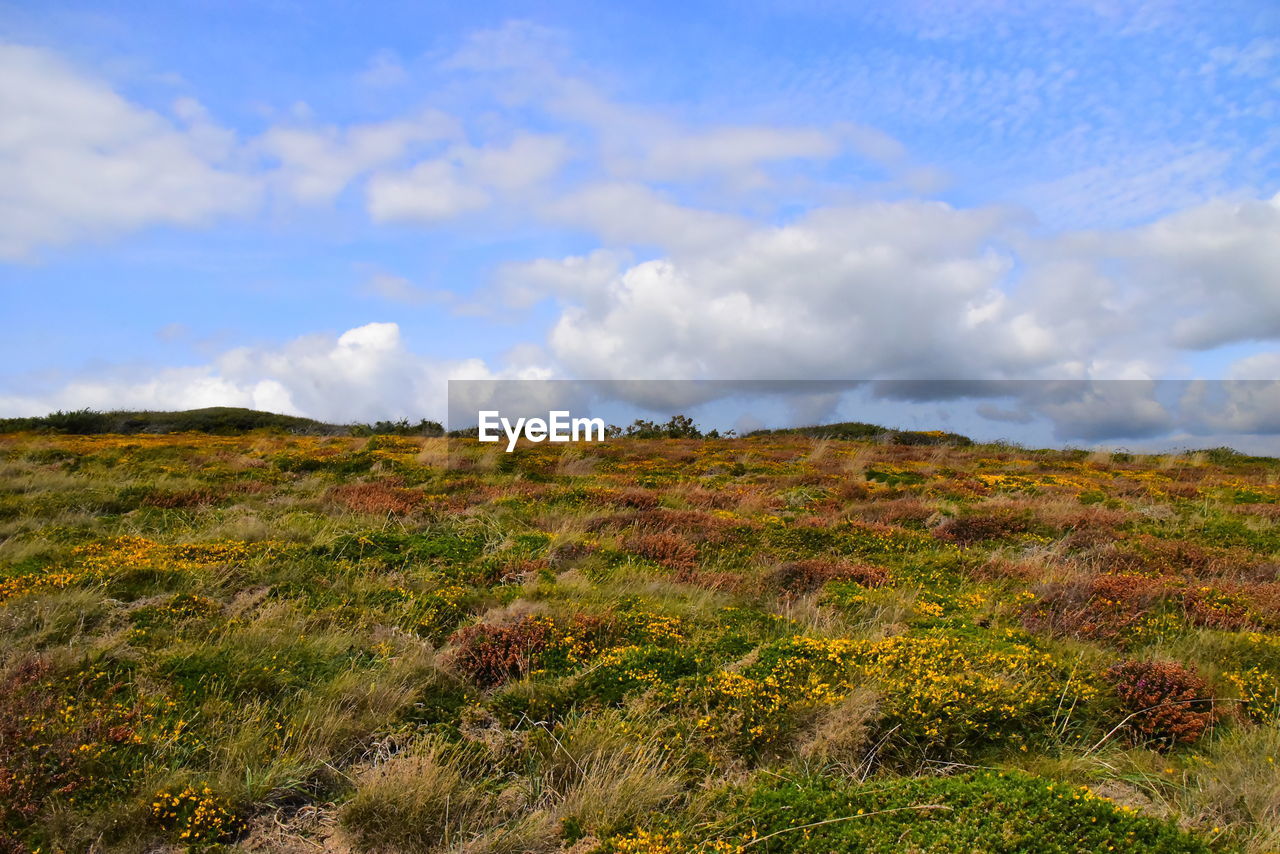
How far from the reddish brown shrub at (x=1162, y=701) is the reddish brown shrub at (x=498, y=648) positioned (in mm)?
4516

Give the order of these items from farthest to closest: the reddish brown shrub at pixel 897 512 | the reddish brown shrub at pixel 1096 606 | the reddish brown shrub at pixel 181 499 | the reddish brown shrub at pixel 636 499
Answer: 1. the reddish brown shrub at pixel 636 499
2. the reddish brown shrub at pixel 897 512
3. the reddish brown shrub at pixel 181 499
4. the reddish brown shrub at pixel 1096 606

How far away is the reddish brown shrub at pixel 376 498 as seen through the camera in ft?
40.0

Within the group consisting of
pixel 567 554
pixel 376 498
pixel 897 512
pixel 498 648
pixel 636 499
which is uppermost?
pixel 376 498

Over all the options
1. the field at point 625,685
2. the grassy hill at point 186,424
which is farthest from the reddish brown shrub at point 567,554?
the grassy hill at point 186,424

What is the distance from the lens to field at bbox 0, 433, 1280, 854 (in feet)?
14.0

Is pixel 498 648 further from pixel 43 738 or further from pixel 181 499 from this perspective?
pixel 181 499

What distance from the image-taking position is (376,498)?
12.9 meters

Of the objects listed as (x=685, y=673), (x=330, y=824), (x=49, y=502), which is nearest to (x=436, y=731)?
(x=330, y=824)

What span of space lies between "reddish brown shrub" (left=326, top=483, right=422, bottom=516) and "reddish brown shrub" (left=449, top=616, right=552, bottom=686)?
596cm

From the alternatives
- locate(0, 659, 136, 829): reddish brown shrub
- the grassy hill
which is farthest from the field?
the grassy hill

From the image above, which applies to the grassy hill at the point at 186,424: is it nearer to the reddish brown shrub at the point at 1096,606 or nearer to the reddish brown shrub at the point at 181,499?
the reddish brown shrub at the point at 181,499

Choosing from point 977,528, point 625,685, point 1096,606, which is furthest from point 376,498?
point 1096,606

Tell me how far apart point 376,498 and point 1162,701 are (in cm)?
1108

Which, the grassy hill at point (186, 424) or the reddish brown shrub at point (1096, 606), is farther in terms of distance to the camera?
the grassy hill at point (186, 424)
